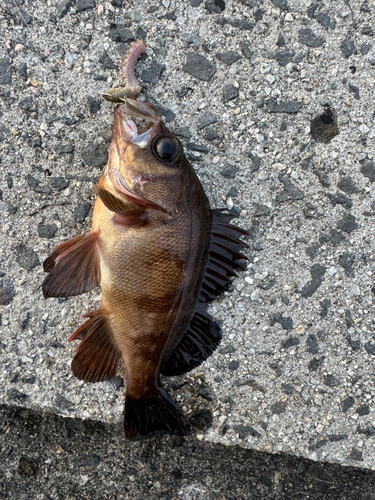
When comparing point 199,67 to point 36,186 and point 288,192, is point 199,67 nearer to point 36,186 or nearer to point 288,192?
point 288,192

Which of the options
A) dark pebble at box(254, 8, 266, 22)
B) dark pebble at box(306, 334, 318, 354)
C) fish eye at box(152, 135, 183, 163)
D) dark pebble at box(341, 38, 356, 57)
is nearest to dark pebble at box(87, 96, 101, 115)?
fish eye at box(152, 135, 183, 163)

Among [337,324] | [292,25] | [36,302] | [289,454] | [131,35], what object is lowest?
[289,454]

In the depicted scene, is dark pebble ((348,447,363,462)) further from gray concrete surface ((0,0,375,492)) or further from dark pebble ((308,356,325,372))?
dark pebble ((308,356,325,372))

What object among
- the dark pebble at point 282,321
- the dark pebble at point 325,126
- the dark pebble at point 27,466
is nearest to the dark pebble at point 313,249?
the dark pebble at point 282,321

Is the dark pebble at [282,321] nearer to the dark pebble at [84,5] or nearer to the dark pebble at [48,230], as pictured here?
the dark pebble at [48,230]

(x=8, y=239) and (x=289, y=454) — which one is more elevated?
(x=8, y=239)

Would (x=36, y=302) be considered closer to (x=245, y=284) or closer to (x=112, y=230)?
(x=112, y=230)

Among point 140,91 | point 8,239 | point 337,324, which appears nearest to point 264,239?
point 337,324
